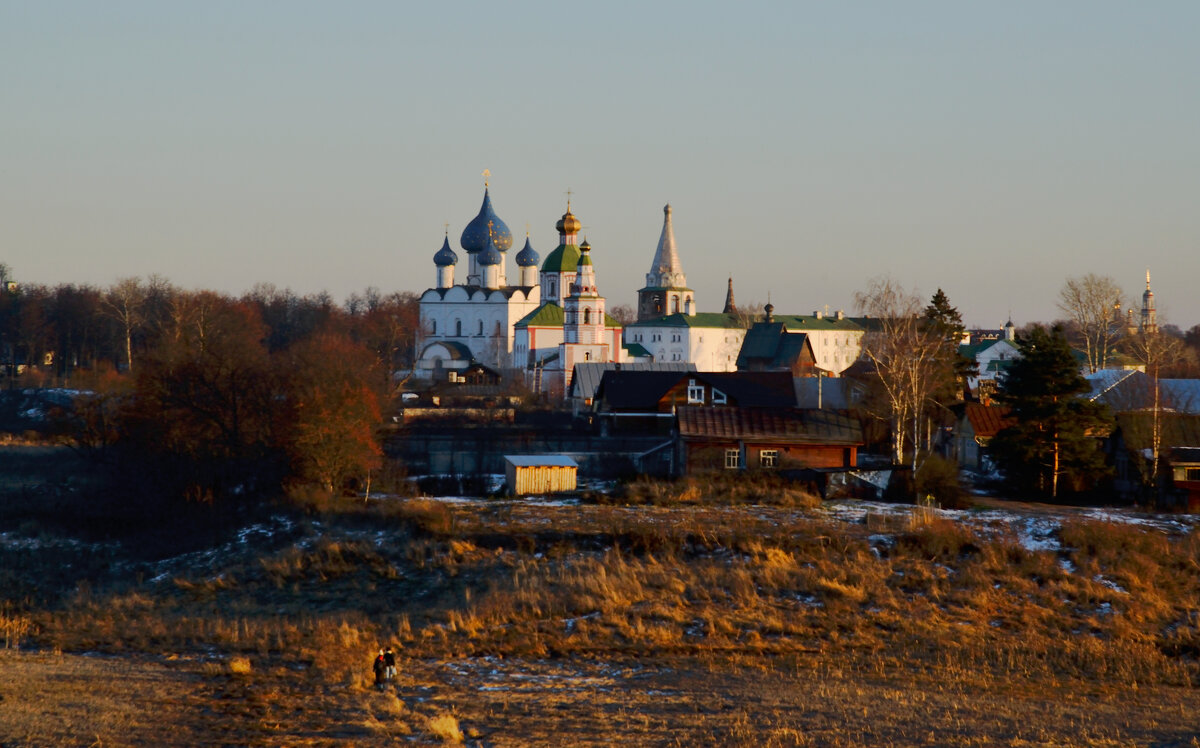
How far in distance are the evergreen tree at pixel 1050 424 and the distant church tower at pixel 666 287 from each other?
200ft

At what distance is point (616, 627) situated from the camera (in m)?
20.0

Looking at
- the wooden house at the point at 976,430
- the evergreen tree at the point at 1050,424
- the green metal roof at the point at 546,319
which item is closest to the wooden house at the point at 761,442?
the evergreen tree at the point at 1050,424

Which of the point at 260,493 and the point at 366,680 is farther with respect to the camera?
the point at 260,493

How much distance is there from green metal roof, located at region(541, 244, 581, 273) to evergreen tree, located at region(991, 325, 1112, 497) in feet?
160

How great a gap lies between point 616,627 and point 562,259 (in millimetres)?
59832

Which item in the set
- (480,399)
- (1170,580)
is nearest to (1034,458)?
(1170,580)

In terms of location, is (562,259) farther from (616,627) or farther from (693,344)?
(616,627)

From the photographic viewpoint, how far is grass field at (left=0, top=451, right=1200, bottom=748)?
1534cm

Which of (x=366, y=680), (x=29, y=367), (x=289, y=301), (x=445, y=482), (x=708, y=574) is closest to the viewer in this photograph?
(x=366, y=680)

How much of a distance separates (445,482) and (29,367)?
52519 mm

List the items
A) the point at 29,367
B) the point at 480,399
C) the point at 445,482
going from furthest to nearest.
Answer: the point at 29,367 < the point at 480,399 < the point at 445,482

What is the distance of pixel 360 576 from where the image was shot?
2381 cm

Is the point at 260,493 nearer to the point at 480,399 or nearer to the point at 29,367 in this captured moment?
the point at 480,399

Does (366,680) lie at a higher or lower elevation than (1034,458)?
lower
